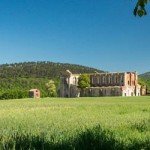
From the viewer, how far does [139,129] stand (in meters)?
17.6

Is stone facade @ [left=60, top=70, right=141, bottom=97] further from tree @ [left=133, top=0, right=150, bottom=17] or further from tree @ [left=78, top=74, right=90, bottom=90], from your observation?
tree @ [left=133, top=0, right=150, bottom=17]

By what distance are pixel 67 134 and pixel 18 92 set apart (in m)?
97.2

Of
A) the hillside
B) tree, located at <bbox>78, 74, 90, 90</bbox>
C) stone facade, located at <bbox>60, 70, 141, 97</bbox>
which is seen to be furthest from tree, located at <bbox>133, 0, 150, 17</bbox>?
tree, located at <bbox>78, 74, 90, 90</bbox>

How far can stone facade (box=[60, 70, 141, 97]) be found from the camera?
399 feet

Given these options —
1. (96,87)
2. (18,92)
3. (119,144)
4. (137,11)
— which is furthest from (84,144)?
(96,87)

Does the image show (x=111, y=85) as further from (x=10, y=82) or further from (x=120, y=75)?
(x=10, y=82)

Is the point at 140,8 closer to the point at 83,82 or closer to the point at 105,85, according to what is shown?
the point at 83,82

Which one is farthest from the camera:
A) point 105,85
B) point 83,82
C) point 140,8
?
point 105,85

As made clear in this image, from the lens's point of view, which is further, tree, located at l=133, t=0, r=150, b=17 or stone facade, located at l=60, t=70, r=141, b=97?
stone facade, located at l=60, t=70, r=141, b=97

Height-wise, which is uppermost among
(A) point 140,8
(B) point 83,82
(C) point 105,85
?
(B) point 83,82

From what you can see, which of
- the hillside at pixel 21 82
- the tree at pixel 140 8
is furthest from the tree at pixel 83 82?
the tree at pixel 140 8

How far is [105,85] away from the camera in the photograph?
129375mm

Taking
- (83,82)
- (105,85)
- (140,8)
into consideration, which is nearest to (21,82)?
(105,85)

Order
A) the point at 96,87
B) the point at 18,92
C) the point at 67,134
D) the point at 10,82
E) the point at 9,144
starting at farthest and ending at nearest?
1. the point at 10,82
2. the point at 96,87
3. the point at 18,92
4. the point at 67,134
5. the point at 9,144
